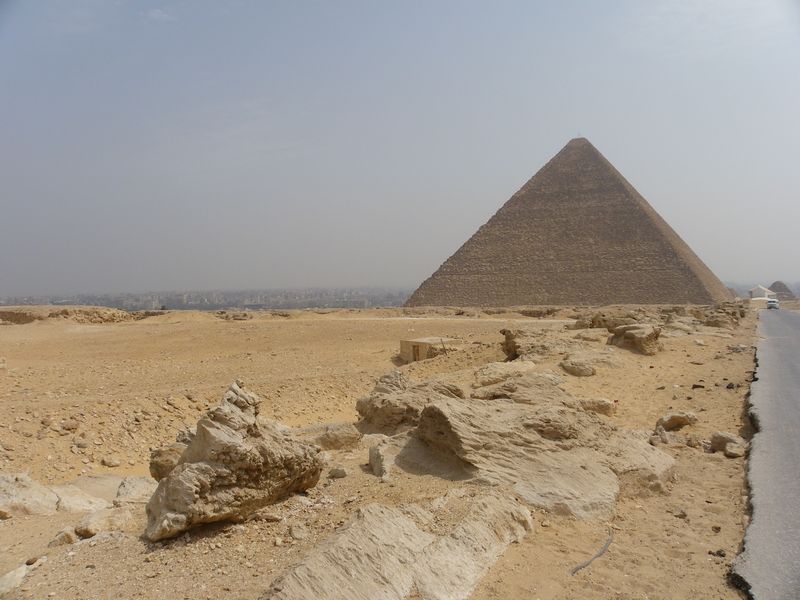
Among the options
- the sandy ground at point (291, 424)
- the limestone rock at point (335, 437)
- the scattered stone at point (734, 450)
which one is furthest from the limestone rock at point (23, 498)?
the scattered stone at point (734, 450)

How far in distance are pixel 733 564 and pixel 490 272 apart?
210 ft

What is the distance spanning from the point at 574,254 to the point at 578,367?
6003cm

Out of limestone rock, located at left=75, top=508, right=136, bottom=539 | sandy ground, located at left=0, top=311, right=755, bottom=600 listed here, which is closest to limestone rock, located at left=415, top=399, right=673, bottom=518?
sandy ground, located at left=0, top=311, right=755, bottom=600

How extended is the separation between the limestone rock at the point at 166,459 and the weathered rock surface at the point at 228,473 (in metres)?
0.88

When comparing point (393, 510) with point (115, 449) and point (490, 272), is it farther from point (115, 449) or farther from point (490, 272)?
point (490, 272)

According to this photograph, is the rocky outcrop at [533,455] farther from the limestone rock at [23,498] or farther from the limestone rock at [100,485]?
the limestone rock at [100,485]

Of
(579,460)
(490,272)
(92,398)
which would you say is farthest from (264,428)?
(490,272)

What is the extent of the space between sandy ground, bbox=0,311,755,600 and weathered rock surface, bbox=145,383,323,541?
11cm

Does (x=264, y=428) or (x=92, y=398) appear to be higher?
(x=264, y=428)

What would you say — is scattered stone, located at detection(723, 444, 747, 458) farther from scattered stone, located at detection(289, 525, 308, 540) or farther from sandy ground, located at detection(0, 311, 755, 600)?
scattered stone, located at detection(289, 525, 308, 540)

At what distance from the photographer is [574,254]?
6525cm

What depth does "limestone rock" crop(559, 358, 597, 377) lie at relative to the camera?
7.78 m

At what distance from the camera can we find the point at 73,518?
358 centimetres

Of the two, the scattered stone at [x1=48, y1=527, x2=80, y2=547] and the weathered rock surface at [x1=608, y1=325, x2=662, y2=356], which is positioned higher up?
the weathered rock surface at [x1=608, y1=325, x2=662, y2=356]
